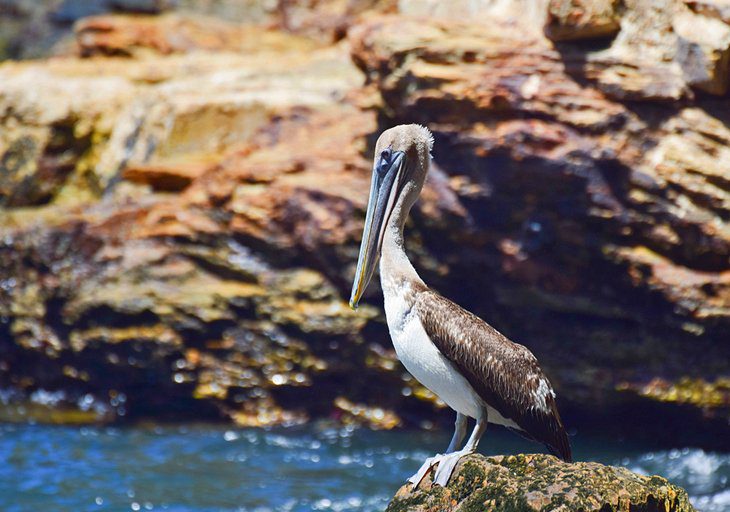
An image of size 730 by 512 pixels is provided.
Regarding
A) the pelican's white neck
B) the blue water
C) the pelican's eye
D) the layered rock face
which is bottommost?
the blue water

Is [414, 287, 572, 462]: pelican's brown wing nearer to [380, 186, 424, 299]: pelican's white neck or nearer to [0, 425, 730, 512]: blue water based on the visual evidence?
[380, 186, 424, 299]: pelican's white neck

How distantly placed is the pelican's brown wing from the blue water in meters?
3.19

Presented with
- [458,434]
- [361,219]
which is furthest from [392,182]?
[361,219]

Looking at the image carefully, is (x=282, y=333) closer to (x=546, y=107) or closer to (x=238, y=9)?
(x=546, y=107)

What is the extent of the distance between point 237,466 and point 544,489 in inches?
210

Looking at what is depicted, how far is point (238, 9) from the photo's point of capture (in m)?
18.2

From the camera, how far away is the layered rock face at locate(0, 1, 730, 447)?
7.86 meters

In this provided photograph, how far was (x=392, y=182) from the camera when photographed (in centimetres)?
509

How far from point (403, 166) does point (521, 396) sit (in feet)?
4.53

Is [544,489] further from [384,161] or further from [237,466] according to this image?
[237,466]

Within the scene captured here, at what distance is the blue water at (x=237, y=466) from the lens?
25.4 ft

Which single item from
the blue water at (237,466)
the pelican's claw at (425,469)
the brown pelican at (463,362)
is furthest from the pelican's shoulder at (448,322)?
the blue water at (237,466)

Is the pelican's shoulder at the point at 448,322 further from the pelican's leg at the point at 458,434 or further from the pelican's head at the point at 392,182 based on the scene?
the pelican's head at the point at 392,182

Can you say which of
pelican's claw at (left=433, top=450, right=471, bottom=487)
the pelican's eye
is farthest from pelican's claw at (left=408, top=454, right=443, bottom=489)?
the pelican's eye
